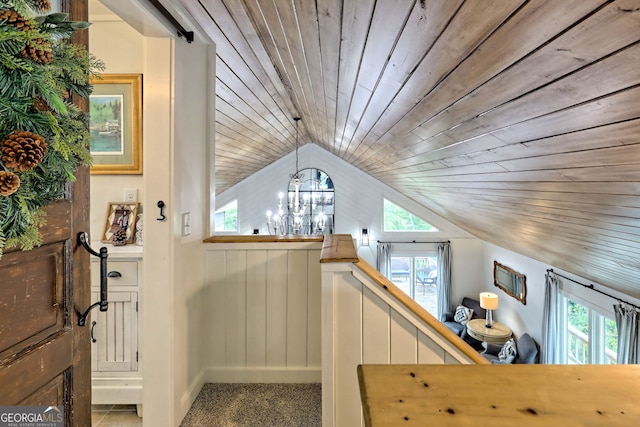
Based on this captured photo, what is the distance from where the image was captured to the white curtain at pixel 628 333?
10.8 ft

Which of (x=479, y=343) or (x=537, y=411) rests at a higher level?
(x=537, y=411)

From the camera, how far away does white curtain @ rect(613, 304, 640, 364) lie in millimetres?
3277

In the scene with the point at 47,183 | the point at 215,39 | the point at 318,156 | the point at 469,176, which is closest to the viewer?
the point at 47,183

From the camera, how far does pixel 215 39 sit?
201cm

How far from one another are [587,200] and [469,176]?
0.81 metres

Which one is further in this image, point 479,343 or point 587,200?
point 479,343

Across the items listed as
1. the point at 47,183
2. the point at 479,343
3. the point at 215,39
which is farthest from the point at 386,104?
the point at 479,343

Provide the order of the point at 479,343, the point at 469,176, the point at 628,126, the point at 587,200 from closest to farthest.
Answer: the point at 628,126 → the point at 587,200 → the point at 469,176 → the point at 479,343

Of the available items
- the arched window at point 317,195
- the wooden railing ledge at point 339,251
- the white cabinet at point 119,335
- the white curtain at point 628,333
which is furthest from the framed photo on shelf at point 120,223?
the arched window at point 317,195

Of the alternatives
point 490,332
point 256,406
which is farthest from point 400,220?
point 256,406

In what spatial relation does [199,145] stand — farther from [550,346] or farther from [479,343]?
[479,343]

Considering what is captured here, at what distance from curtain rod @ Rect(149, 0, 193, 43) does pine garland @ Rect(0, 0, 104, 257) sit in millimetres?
769

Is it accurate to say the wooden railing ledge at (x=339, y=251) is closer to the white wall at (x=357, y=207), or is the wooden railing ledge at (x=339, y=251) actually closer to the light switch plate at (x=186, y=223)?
the light switch plate at (x=186, y=223)

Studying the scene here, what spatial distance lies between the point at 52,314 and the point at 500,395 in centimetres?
117
